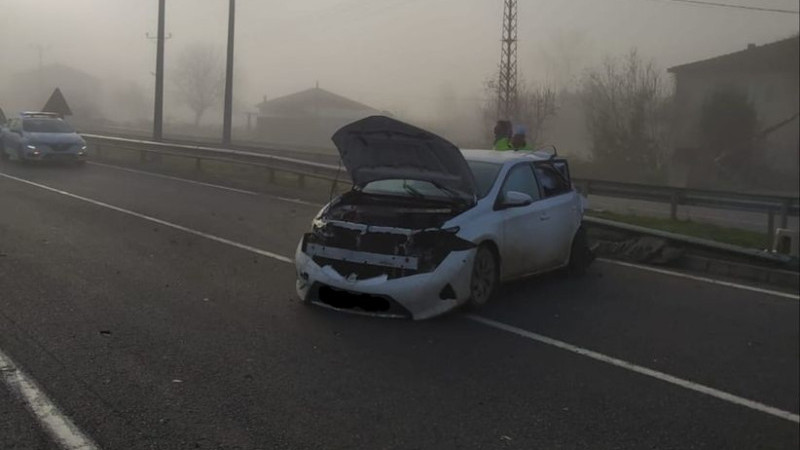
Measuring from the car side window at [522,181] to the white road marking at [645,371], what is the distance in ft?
4.92

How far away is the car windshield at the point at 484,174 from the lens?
274 inches

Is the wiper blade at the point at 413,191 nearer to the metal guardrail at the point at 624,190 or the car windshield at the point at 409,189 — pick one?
the car windshield at the point at 409,189

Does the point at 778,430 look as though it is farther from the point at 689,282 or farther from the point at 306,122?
the point at 306,122

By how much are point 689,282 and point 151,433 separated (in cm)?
615

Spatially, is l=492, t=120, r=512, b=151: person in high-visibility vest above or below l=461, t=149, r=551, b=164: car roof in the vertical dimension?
above

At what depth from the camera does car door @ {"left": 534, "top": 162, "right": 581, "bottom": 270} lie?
25.2ft

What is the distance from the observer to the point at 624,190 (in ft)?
46.5

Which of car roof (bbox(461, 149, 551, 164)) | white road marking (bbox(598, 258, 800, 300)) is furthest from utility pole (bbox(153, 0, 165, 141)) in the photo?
car roof (bbox(461, 149, 551, 164))

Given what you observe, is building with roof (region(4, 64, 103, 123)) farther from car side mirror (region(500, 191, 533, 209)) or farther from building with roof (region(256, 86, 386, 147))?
car side mirror (region(500, 191, 533, 209))

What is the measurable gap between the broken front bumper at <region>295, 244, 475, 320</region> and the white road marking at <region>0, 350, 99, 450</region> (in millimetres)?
2422

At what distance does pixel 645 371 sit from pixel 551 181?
11.0ft

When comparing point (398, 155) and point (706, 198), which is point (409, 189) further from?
point (706, 198)

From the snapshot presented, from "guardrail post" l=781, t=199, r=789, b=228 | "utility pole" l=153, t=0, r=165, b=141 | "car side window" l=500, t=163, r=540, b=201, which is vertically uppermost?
"utility pole" l=153, t=0, r=165, b=141

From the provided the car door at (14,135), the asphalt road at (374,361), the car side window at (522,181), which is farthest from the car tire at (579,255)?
the car door at (14,135)
